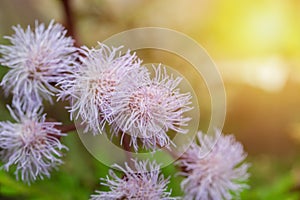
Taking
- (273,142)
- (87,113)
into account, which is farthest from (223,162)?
(273,142)

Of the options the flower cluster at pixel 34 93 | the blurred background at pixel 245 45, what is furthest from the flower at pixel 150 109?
the blurred background at pixel 245 45

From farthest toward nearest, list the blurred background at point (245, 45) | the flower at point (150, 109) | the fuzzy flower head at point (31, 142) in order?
the blurred background at point (245, 45)
the fuzzy flower head at point (31, 142)
the flower at point (150, 109)

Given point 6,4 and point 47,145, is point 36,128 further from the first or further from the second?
point 6,4

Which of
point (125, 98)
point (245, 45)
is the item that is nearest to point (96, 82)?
point (125, 98)

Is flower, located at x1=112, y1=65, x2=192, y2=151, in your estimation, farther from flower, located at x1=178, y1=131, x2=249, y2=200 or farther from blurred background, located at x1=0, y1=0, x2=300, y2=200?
blurred background, located at x1=0, y1=0, x2=300, y2=200

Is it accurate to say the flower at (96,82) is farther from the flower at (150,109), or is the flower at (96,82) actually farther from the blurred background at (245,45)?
the blurred background at (245,45)

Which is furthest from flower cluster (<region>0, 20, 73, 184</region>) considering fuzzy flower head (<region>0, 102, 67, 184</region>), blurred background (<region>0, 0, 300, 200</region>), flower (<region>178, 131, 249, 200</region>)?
blurred background (<region>0, 0, 300, 200</region>)
